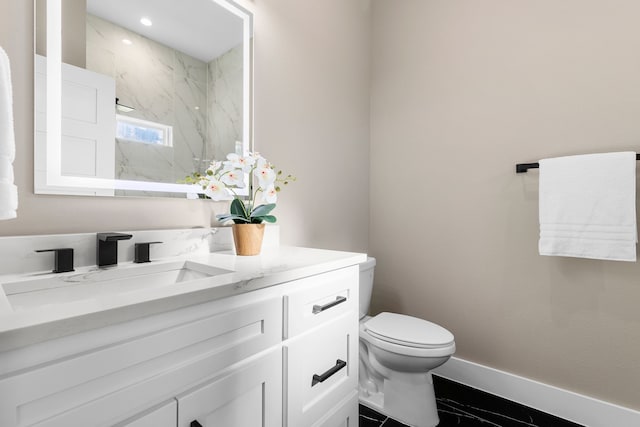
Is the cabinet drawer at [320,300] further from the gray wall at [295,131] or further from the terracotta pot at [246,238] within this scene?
the gray wall at [295,131]

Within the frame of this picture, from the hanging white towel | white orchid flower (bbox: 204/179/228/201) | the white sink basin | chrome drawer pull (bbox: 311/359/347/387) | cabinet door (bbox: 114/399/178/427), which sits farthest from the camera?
the hanging white towel

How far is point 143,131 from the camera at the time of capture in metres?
1.17

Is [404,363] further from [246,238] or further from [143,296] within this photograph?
[143,296]

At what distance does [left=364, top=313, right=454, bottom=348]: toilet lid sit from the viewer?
4.72ft

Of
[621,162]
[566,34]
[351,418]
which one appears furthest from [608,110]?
[351,418]

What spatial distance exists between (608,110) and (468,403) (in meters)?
1.63

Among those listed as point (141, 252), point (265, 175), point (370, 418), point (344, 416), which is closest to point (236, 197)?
point (265, 175)

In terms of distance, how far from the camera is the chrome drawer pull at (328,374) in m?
1.02

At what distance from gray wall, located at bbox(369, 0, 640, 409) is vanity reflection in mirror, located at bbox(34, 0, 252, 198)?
1.15 m

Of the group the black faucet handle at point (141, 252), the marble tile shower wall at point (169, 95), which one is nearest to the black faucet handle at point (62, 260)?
the black faucet handle at point (141, 252)

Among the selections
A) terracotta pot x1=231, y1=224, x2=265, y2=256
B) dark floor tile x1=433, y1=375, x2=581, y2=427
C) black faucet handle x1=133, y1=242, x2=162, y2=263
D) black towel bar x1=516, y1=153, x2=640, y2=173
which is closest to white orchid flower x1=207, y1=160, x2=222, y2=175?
terracotta pot x1=231, y1=224, x2=265, y2=256

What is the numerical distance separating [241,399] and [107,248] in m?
0.63

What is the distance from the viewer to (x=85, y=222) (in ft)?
3.33

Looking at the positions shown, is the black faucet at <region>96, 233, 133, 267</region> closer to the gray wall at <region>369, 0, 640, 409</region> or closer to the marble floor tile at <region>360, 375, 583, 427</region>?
the marble floor tile at <region>360, 375, 583, 427</region>
